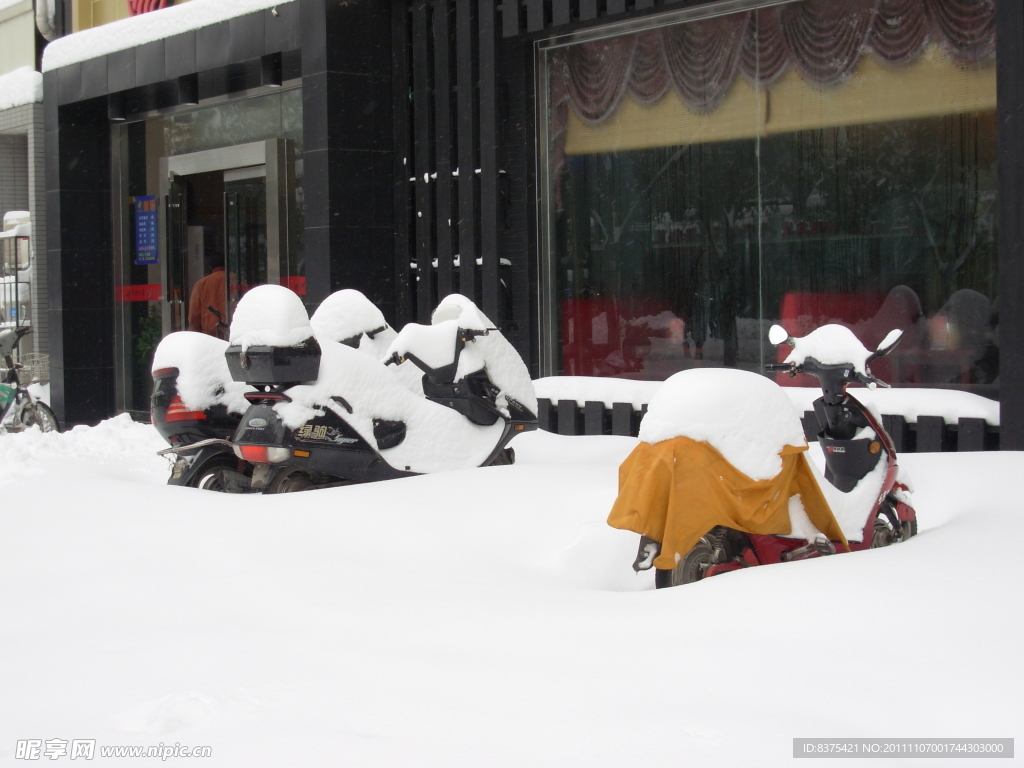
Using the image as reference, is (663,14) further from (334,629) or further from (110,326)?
(110,326)

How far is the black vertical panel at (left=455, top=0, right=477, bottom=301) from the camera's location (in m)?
10.2

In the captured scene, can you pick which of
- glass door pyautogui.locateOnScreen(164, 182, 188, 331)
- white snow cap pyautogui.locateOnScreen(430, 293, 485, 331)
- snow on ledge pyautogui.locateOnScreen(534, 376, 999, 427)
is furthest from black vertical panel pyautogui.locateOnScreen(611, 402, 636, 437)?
glass door pyautogui.locateOnScreen(164, 182, 188, 331)

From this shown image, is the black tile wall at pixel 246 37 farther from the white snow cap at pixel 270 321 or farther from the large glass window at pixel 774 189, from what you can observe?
the white snow cap at pixel 270 321

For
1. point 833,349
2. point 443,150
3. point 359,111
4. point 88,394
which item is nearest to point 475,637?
point 833,349

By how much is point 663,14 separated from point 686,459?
6400 millimetres

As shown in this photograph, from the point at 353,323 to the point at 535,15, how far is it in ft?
12.1

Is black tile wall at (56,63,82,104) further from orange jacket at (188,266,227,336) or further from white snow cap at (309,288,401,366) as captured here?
white snow cap at (309,288,401,366)

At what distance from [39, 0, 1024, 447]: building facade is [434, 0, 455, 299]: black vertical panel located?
0.02 m

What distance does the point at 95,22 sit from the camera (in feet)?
50.3

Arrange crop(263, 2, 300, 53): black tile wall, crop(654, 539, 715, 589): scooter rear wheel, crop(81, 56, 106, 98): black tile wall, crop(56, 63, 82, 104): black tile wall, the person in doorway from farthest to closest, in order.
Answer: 1. the person in doorway
2. crop(56, 63, 82, 104): black tile wall
3. crop(81, 56, 106, 98): black tile wall
4. crop(263, 2, 300, 53): black tile wall
5. crop(654, 539, 715, 589): scooter rear wheel

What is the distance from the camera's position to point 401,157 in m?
10.9

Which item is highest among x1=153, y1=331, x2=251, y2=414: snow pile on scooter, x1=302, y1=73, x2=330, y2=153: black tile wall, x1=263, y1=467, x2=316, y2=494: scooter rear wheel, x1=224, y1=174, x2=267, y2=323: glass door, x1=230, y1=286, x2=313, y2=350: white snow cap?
x1=302, y1=73, x2=330, y2=153: black tile wall

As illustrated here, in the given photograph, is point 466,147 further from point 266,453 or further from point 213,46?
point 266,453

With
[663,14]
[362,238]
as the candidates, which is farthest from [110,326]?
[663,14]
